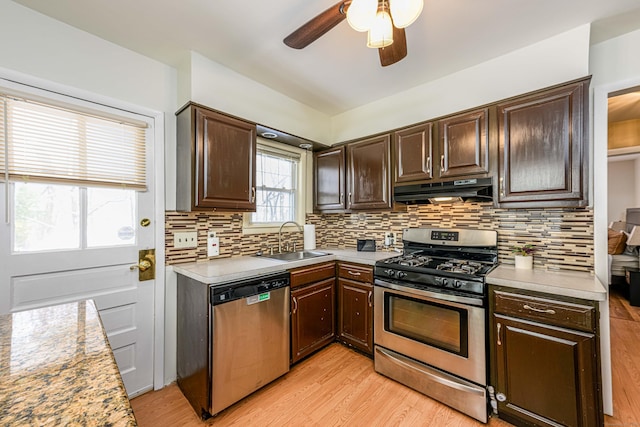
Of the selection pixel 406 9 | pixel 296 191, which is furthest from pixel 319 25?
pixel 296 191

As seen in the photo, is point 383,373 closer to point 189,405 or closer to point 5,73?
point 189,405

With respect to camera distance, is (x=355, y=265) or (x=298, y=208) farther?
(x=298, y=208)

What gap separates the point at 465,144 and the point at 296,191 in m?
1.86

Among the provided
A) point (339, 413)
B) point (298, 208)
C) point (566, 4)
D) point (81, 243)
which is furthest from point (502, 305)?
point (81, 243)

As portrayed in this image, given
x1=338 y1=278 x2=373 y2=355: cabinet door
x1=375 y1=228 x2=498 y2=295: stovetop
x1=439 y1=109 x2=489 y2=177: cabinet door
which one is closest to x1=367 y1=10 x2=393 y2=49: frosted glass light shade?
x1=439 y1=109 x2=489 y2=177: cabinet door

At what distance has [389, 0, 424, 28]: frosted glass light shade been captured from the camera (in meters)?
1.13

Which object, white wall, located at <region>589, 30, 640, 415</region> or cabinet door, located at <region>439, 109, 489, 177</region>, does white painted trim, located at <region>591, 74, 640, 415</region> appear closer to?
white wall, located at <region>589, 30, 640, 415</region>

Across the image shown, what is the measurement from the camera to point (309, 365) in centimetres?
233

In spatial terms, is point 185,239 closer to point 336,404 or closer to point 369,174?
point 336,404

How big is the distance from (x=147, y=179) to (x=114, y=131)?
384mm

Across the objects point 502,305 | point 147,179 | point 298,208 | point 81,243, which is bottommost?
point 502,305

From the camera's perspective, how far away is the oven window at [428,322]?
1.83m

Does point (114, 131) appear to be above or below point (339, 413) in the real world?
above

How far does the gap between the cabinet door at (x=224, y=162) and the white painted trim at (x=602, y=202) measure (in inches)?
100
